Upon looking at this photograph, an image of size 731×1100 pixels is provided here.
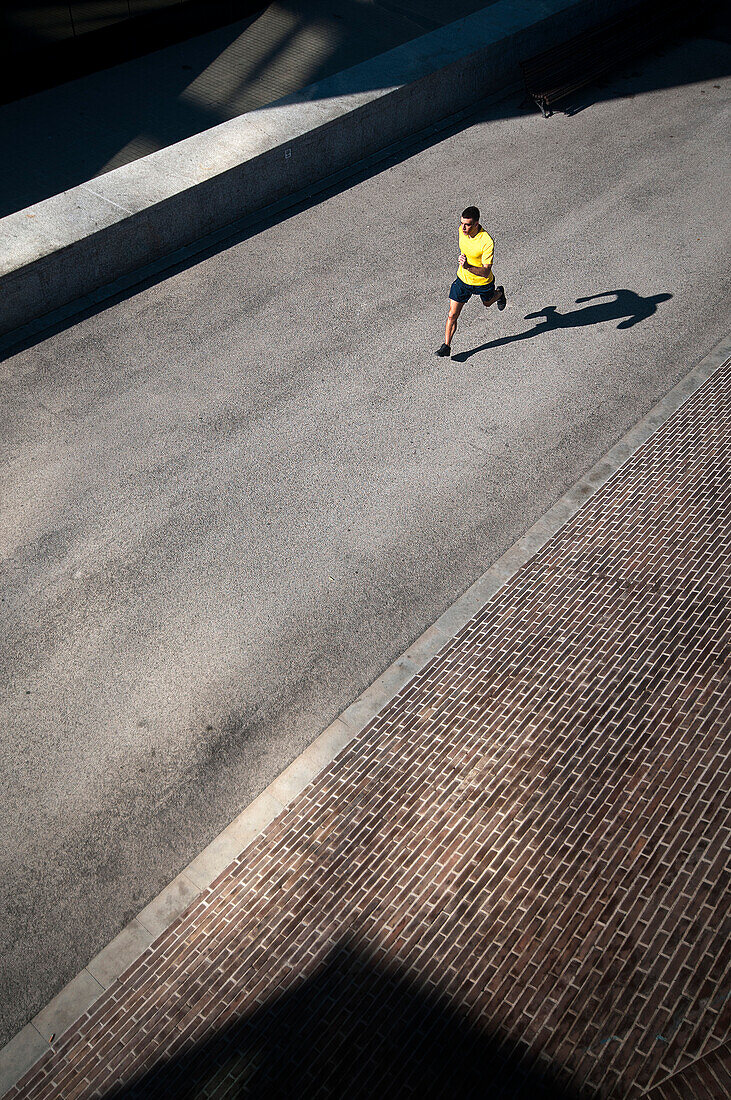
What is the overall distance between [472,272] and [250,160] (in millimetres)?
4061

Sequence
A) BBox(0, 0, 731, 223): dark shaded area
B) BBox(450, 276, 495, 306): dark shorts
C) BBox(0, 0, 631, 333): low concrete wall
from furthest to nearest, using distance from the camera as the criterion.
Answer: BBox(0, 0, 731, 223): dark shaded area, BBox(0, 0, 631, 333): low concrete wall, BBox(450, 276, 495, 306): dark shorts

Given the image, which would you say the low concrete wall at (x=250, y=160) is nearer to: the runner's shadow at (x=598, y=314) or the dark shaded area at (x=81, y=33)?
the runner's shadow at (x=598, y=314)

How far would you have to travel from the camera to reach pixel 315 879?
5375 mm

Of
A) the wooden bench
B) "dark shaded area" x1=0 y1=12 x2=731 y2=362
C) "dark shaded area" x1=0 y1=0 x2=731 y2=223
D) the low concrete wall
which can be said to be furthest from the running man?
the wooden bench

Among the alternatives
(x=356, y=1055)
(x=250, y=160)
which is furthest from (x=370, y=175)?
(x=356, y=1055)

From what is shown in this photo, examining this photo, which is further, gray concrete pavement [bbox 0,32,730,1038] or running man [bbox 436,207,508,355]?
running man [bbox 436,207,508,355]

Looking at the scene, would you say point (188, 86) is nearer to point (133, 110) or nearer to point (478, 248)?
point (133, 110)

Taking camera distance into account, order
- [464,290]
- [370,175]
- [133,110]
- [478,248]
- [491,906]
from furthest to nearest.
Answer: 1. [133,110]
2. [370,175]
3. [464,290]
4. [478,248]
5. [491,906]

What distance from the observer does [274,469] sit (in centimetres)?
820

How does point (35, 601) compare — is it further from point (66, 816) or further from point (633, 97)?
point (633, 97)

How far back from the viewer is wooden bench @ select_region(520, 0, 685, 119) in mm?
13906

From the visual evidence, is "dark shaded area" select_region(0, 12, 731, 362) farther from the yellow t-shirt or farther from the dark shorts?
the yellow t-shirt

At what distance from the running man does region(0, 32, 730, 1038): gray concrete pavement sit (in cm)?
56

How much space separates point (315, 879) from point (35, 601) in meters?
3.48
